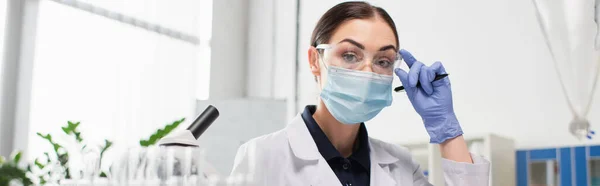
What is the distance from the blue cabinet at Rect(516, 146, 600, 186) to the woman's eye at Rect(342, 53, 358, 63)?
137 cm

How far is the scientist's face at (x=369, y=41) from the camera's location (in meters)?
1.25

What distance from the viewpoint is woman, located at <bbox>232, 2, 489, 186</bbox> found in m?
1.23

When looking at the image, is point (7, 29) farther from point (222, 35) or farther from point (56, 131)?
point (222, 35)

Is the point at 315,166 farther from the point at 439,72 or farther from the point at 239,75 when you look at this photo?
the point at 239,75

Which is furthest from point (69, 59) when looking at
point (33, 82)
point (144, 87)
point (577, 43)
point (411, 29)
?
point (577, 43)

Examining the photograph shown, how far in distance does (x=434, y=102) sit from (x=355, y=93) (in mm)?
171

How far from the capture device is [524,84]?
8.59ft

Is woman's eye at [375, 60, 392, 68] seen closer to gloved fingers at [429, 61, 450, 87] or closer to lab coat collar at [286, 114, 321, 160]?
gloved fingers at [429, 61, 450, 87]

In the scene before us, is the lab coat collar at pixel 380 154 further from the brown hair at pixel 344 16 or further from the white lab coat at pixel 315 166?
the brown hair at pixel 344 16

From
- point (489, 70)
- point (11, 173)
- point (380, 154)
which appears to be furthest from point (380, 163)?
point (489, 70)

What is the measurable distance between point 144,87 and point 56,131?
63cm

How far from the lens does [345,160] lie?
1.28m

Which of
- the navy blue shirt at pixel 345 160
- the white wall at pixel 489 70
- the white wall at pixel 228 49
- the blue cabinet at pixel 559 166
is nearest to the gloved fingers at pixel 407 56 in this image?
the navy blue shirt at pixel 345 160

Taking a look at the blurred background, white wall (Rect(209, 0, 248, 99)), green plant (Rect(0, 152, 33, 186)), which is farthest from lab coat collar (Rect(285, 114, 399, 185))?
white wall (Rect(209, 0, 248, 99))
